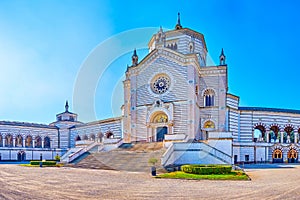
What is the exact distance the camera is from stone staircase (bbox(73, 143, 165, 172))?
3005cm

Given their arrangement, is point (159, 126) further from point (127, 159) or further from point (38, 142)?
point (38, 142)

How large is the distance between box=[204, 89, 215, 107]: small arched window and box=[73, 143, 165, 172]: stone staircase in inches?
448

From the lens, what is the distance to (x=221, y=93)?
143 feet

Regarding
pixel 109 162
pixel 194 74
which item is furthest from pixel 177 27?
pixel 109 162

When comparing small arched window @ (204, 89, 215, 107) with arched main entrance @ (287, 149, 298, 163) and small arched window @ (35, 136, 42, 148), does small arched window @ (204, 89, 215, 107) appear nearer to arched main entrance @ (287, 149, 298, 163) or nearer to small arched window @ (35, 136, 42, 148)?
arched main entrance @ (287, 149, 298, 163)

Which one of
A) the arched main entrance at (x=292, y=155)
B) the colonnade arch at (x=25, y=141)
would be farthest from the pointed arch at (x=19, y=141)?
the arched main entrance at (x=292, y=155)

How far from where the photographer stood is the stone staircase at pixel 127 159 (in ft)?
98.6

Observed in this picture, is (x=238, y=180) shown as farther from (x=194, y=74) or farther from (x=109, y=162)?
(x=194, y=74)

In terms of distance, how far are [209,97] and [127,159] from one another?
17.8 meters

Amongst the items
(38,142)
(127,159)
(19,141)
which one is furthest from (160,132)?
(19,141)

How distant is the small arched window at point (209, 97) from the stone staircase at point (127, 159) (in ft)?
37.3

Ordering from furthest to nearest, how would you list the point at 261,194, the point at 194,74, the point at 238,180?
the point at 194,74, the point at 238,180, the point at 261,194

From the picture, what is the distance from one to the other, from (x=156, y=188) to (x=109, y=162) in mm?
17700

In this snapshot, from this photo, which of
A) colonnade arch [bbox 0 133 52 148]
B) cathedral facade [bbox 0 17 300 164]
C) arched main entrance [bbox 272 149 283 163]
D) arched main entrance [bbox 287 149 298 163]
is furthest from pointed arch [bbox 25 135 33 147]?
arched main entrance [bbox 287 149 298 163]
